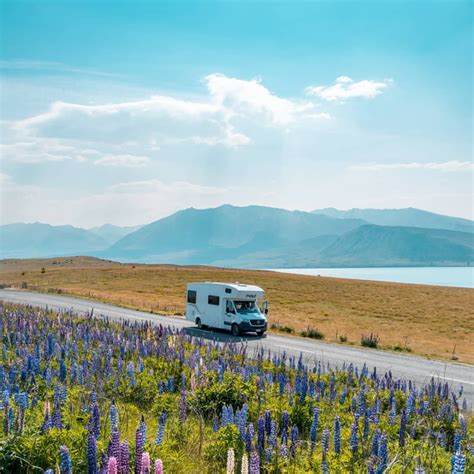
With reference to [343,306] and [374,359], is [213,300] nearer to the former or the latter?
[374,359]

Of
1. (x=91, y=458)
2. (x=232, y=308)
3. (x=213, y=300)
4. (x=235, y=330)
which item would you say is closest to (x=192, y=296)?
(x=213, y=300)

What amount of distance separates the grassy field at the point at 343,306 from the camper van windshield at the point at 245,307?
5.74 metres

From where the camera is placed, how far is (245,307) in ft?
108

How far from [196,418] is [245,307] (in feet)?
77.9

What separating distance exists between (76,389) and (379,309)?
57.9m

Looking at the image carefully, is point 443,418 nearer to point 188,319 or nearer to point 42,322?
point 42,322

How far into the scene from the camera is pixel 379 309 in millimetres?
63531

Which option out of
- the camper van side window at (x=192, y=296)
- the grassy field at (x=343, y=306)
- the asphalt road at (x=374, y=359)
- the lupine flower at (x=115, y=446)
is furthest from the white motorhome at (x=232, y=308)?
the lupine flower at (x=115, y=446)

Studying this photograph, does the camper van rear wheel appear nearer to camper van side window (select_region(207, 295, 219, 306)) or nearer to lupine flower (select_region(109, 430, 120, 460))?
camper van side window (select_region(207, 295, 219, 306))

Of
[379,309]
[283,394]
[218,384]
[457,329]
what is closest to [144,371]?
[218,384]

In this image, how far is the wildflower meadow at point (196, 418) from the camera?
19.4ft

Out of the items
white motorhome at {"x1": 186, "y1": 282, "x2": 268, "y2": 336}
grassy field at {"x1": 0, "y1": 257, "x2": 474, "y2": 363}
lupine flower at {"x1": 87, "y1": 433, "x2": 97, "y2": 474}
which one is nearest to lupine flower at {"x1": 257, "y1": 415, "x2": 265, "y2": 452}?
lupine flower at {"x1": 87, "y1": 433, "x2": 97, "y2": 474}

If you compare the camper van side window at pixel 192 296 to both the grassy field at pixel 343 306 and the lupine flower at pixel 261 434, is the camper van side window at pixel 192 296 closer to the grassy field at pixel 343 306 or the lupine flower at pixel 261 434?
the grassy field at pixel 343 306

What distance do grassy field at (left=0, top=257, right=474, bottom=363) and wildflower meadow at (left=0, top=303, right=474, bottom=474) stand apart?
71.9 feet
